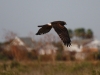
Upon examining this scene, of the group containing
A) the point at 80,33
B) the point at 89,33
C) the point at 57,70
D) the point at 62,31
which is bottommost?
the point at 57,70

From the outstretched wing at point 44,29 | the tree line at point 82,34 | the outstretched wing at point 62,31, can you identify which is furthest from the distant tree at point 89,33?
the outstretched wing at point 62,31

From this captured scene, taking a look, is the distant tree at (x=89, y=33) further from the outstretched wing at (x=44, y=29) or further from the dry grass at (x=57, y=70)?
the outstretched wing at (x=44, y=29)

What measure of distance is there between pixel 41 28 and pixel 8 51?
3000 centimetres

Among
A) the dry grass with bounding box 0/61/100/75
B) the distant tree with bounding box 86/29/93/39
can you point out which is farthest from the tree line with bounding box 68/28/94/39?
the dry grass with bounding box 0/61/100/75

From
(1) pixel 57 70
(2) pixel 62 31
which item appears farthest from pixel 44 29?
(1) pixel 57 70

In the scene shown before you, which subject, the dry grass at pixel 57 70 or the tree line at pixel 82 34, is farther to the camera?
the tree line at pixel 82 34

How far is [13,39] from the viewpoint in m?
33.1

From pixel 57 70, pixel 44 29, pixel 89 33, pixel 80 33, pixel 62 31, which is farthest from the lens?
pixel 80 33

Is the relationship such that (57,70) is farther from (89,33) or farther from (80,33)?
(80,33)

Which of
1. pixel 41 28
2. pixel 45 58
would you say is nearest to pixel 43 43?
pixel 45 58

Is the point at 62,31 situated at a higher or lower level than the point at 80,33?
lower

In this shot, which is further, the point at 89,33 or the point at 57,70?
the point at 89,33

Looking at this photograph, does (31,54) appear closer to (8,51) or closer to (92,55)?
(8,51)

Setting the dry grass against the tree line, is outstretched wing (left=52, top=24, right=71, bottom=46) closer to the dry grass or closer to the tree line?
the dry grass
